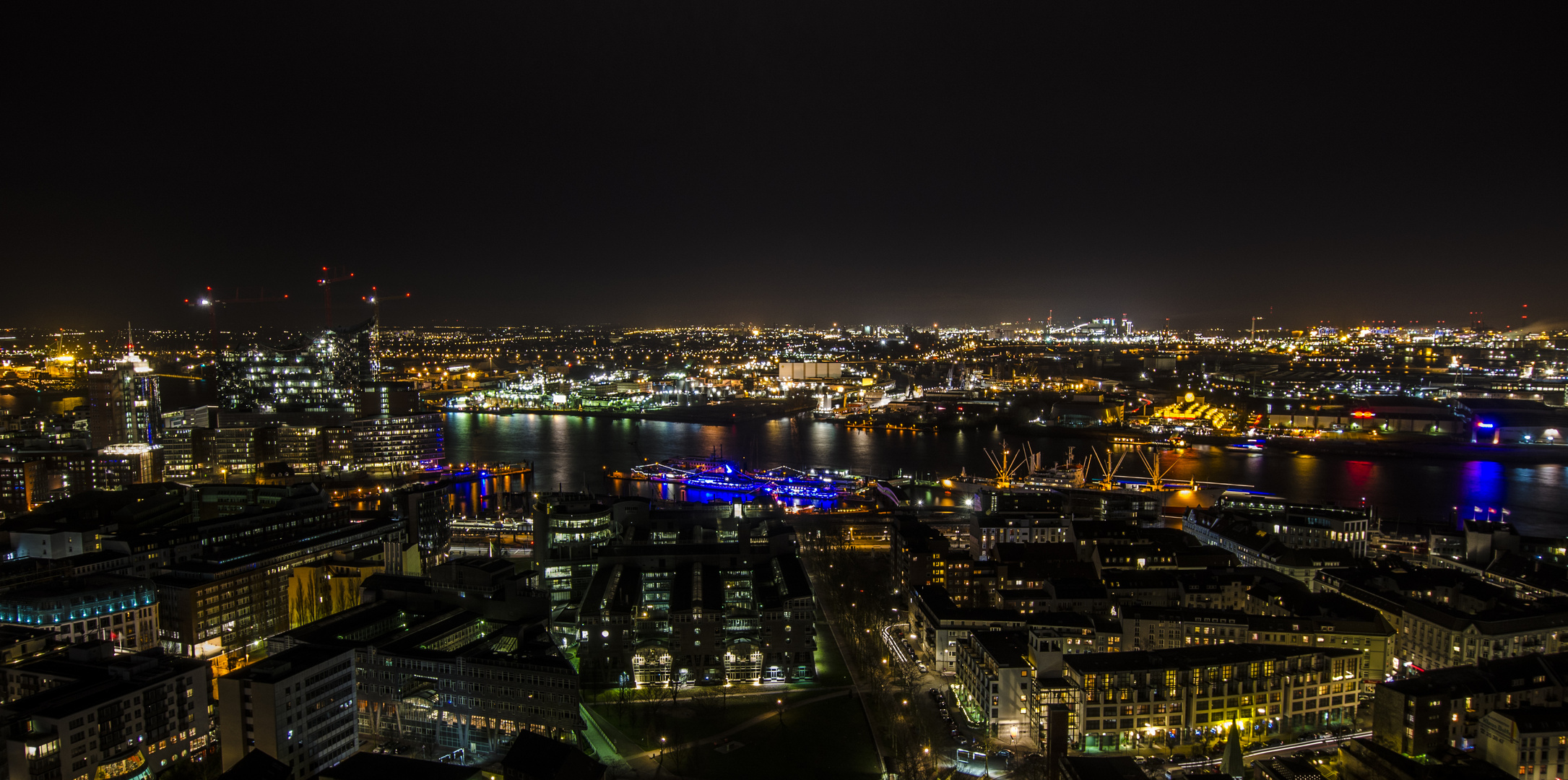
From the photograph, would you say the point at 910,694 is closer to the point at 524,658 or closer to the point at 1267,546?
the point at 524,658

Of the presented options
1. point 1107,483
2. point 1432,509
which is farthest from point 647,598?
point 1432,509

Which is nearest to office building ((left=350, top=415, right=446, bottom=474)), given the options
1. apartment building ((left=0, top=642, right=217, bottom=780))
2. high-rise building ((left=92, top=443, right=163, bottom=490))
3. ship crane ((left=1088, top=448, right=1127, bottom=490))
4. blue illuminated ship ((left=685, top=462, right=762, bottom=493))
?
high-rise building ((left=92, top=443, right=163, bottom=490))

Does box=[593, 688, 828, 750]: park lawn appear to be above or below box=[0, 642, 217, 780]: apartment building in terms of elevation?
below

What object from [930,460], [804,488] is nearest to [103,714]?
[804,488]

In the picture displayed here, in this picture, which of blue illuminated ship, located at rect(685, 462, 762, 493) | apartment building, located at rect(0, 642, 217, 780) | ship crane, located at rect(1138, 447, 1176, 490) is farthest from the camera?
blue illuminated ship, located at rect(685, 462, 762, 493)

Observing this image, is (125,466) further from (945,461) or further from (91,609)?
(945,461)

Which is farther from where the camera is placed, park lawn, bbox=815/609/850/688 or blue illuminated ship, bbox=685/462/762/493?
blue illuminated ship, bbox=685/462/762/493

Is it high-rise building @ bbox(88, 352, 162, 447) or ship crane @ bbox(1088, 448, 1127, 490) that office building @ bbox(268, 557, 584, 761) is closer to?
ship crane @ bbox(1088, 448, 1127, 490)
